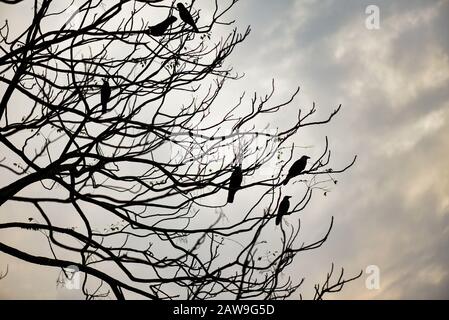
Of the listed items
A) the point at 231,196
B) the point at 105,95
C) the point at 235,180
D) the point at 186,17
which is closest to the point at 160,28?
the point at 186,17

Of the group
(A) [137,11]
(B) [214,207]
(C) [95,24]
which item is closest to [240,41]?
(A) [137,11]

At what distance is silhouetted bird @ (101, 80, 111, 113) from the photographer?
18.8 ft

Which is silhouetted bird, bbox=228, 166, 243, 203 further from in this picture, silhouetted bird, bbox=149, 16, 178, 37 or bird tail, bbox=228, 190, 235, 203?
silhouetted bird, bbox=149, 16, 178, 37

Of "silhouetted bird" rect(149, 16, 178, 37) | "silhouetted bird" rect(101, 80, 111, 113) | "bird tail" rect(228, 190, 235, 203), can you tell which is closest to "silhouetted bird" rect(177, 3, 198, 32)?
"silhouetted bird" rect(149, 16, 178, 37)

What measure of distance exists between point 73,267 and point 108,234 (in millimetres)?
738

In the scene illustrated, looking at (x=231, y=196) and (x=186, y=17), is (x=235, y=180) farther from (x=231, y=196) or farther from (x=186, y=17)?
(x=186, y=17)

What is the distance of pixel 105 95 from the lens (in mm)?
5848

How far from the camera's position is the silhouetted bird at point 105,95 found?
5738 mm

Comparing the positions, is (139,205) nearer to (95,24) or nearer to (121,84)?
(121,84)

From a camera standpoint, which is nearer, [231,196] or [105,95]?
[231,196]

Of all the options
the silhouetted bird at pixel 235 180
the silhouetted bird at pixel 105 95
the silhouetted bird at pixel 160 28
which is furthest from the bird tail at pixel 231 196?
the silhouetted bird at pixel 160 28

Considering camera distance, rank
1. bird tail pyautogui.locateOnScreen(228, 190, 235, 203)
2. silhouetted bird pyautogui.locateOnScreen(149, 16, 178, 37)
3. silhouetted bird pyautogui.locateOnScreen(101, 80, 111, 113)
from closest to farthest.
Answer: bird tail pyautogui.locateOnScreen(228, 190, 235, 203), silhouetted bird pyautogui.locateOnScreen(101, 80, 111, 113), silhouetted bird pyautogui.locateOnScreen(149, 16, 178, 37)

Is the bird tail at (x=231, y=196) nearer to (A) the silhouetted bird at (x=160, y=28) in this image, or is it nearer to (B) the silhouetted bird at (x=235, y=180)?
(B) the silhouetted bird at (x=235, y=180)
